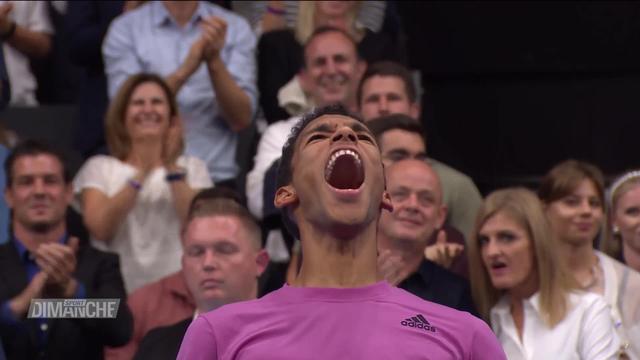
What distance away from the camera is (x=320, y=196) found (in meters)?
3.79

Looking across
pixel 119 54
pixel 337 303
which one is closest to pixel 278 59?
pixel 119 54

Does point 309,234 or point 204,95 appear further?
point 204,95

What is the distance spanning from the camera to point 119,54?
735cm

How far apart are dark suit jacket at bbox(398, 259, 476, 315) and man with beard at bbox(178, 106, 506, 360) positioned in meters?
1.84

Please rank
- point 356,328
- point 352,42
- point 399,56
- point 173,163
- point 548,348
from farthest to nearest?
1. point 399,56
2. point 352,42
3. point 173,163
4. point 548,348
5. point 356,328

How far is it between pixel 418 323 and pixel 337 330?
7.4 inches

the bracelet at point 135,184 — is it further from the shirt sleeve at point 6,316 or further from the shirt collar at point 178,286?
the shirt sleeve at point 6,316

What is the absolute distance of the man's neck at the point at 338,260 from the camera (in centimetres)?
378

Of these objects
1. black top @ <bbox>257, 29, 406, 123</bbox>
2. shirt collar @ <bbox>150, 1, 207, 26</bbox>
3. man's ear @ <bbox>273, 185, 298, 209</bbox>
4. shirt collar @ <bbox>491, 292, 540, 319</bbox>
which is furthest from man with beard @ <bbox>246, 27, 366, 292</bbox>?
man's ear @ <bbox>273, 185, 298, 209</bbox>

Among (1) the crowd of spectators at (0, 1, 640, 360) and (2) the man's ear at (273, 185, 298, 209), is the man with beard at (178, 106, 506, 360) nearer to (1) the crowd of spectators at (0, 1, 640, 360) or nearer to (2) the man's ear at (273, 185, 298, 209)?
(2) the man's ear at (273, 185, 298, 209)

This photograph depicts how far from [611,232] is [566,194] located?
0.34 meters

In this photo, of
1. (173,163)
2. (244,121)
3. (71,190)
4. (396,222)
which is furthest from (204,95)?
(396,222)

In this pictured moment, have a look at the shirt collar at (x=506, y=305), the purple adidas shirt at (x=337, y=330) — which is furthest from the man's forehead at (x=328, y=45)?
the purple adidas shirt at (x=337, y=330)

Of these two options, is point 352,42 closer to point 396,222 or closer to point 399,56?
point 399,56
